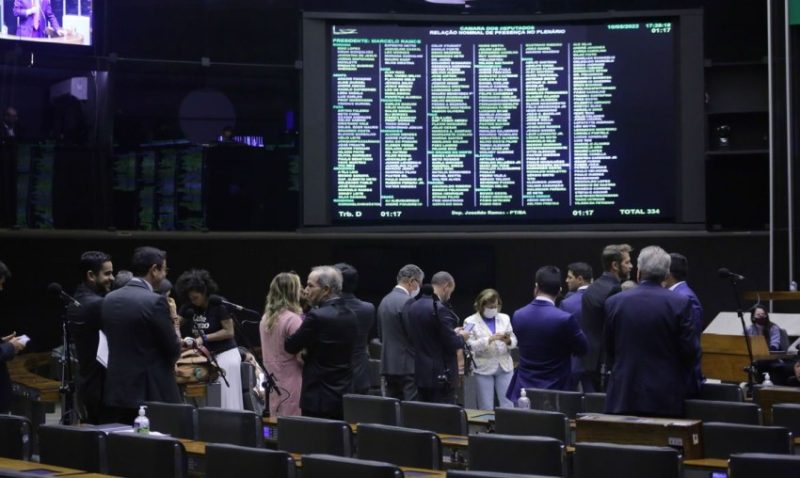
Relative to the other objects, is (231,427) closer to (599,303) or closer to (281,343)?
(281,343)

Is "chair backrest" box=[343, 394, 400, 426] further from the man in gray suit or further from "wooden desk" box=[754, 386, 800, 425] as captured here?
the man in gray suit

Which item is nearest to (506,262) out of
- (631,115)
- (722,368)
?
(631,115)

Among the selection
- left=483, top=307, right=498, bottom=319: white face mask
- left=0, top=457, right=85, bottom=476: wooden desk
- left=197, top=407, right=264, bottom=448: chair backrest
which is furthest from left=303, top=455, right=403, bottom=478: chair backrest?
left=483, top=307, right=498, bottom=319: white face mask

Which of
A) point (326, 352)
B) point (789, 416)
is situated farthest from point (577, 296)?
point (789, 416)

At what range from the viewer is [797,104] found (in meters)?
11.1

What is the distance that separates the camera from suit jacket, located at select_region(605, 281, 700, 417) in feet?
19.4

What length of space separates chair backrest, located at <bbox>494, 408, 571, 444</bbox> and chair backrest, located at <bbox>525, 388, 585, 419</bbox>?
81 cm

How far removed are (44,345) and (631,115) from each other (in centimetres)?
584

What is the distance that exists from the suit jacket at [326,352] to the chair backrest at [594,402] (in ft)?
4.42

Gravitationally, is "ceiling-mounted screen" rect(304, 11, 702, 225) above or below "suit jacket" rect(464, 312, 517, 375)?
above

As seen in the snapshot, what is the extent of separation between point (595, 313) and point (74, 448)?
13.8 feet

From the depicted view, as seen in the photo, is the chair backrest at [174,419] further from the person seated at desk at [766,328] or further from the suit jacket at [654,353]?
the person seated at desk at [766,328]

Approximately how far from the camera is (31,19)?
35.0ft

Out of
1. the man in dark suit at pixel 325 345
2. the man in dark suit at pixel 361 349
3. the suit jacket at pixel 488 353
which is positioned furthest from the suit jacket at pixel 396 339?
the man in dark suit at pixel 325 345
